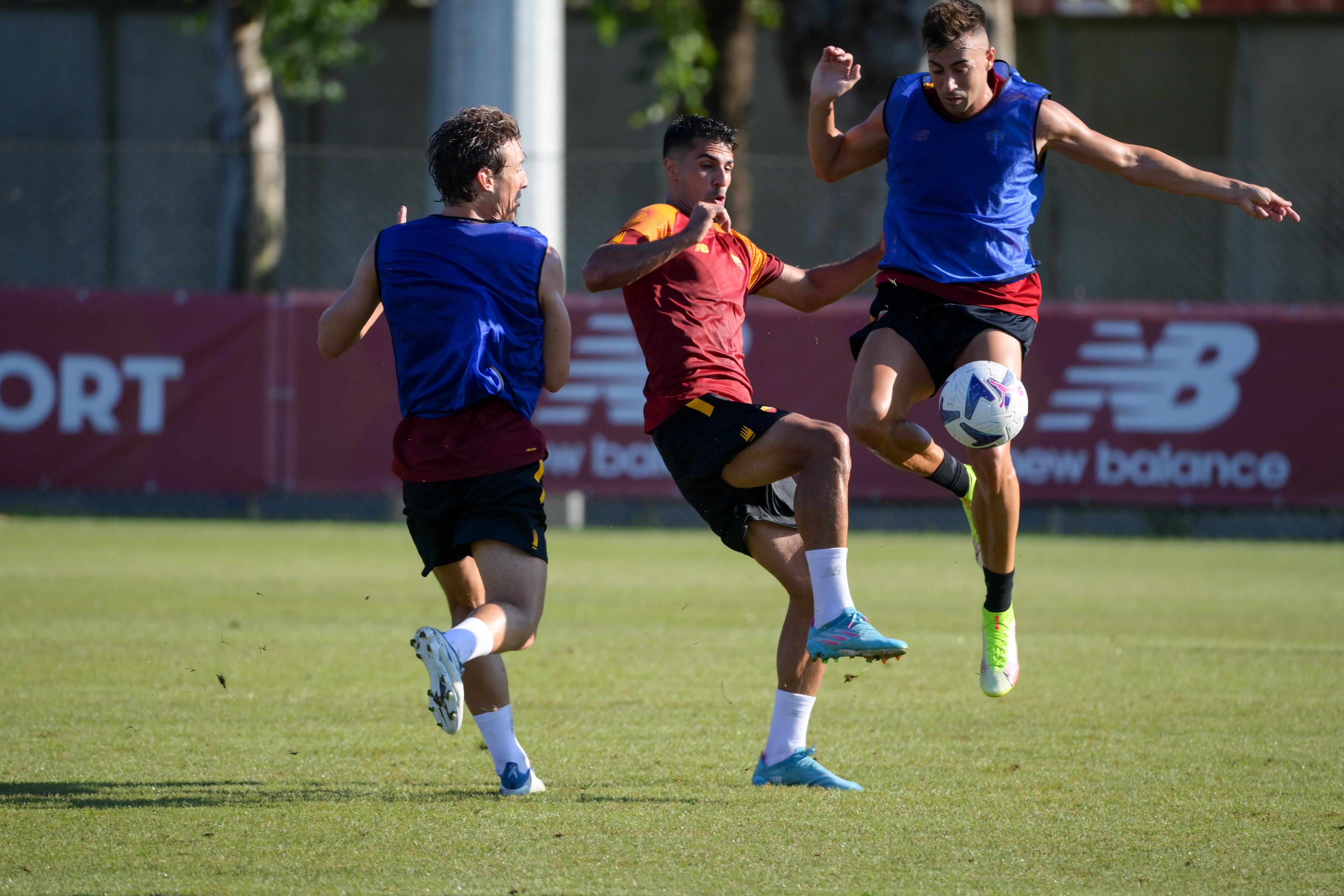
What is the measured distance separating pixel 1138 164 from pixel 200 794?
12.5 feet

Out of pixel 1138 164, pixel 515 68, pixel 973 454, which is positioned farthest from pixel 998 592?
pixel 515 68

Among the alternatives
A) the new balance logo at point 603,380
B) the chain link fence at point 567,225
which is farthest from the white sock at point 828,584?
the chain link fence at point 567,225

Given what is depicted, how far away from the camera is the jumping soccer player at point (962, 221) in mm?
5555

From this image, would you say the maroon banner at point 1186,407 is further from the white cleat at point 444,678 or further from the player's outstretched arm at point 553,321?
the white cleat at point 444,678

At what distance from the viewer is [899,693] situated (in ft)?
23.3

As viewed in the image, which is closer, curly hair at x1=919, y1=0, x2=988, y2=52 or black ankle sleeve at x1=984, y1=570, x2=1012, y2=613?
curly hair at x1=919, y1=0, x2=988, y2=52

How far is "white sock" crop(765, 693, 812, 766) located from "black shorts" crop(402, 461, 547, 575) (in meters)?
0.97

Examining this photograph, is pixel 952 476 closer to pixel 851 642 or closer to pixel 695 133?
pixel 851 642

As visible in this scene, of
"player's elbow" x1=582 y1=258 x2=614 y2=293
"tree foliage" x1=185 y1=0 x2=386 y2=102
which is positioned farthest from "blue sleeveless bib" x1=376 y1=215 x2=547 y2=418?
"tree foliage" x1=185 y1=0 x2=386 y2=102

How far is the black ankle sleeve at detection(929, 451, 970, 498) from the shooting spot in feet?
19.5

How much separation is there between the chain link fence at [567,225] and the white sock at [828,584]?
46.6ft

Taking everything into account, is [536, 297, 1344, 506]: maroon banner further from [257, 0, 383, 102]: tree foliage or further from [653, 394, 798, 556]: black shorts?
[653, 394, 798, 556]: black shorts

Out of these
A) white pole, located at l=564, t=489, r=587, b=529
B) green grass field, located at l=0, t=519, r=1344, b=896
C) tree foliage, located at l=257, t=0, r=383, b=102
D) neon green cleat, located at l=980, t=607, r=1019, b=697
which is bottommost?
white pole, located at l=564, t=489, r=587, b=529

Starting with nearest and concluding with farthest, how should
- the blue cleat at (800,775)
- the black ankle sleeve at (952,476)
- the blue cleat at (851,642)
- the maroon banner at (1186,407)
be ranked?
the blue cleat at (851,642), the blue cleat at (800,775), the black ankle sleeve at (952,476), the maroon banner at (1186,407)
